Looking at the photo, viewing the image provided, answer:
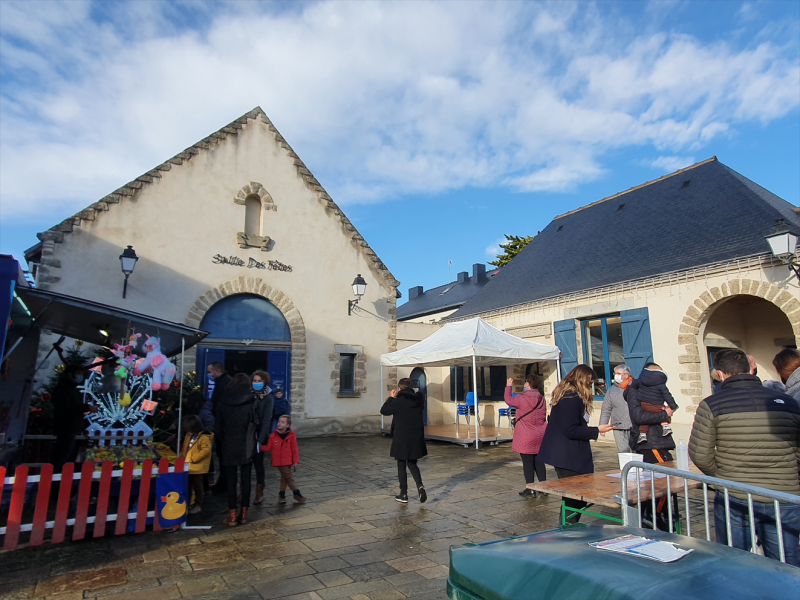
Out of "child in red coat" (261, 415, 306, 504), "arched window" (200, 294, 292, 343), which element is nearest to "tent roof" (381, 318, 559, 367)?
"arched window" (200, 294, 292, 343)

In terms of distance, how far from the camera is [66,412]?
6500 mm

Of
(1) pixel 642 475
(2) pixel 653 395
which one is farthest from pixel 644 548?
(2) pixel 653 395

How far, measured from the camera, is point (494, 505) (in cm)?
612

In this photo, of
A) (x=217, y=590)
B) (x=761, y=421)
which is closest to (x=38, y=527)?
(x=217, y=590)

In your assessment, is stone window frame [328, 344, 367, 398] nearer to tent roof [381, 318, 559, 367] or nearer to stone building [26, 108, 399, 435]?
stone building [26, 108, 399, 435]

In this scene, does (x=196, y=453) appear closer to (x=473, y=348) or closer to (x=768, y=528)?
(x=768, y=528)

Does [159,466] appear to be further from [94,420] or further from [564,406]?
[564,406]

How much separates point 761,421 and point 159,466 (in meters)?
4.97

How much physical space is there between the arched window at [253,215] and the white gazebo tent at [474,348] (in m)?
4.82

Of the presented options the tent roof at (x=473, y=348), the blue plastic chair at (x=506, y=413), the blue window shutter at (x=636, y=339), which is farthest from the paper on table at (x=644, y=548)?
the blue plastic chair at (x=506, y=413)

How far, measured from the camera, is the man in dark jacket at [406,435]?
6062mm

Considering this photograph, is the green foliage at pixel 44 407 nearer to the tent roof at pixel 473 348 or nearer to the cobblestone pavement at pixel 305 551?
A: the cobblestone pavement at pixel 305 551

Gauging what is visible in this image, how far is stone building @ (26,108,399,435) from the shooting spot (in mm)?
11086

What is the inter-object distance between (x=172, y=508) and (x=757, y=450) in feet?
15.9
